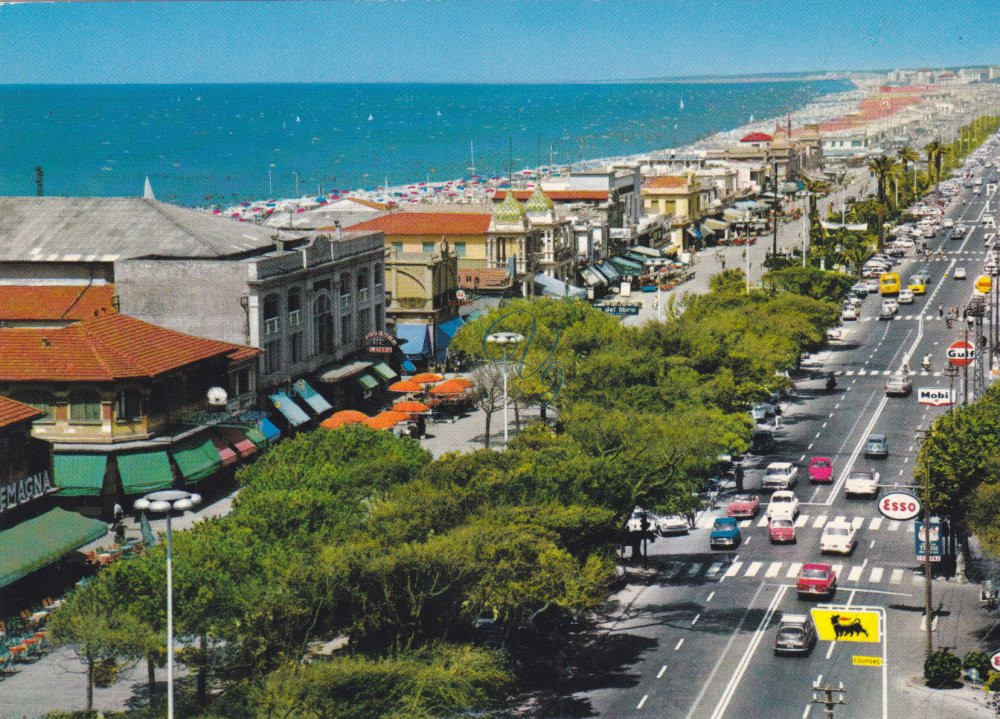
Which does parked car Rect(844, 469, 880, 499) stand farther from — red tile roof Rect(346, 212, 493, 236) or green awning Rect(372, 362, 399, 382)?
red tile roof Rect(346, 212, 493, 236)

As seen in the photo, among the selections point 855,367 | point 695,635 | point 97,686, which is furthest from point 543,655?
point 855,367

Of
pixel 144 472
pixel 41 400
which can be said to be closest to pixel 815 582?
pixel 144 472

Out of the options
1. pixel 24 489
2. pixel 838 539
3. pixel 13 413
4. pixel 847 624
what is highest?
pixel 13 413

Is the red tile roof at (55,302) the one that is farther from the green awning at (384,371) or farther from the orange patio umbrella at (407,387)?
the orange patio umbrella at (407,387)

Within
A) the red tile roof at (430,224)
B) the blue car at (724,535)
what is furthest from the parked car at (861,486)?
the red tile roof at (430,224)

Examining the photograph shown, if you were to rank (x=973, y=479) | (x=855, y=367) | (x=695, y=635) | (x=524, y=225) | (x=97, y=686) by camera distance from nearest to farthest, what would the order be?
(x=97, y=686) < (x=695, y=635) < (x=973, y=479) < (x=855, y=367) < (x=524, y=225)

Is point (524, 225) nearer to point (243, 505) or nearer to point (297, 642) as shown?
point (243, 505)

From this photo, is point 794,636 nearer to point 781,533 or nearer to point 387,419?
point 781,533
